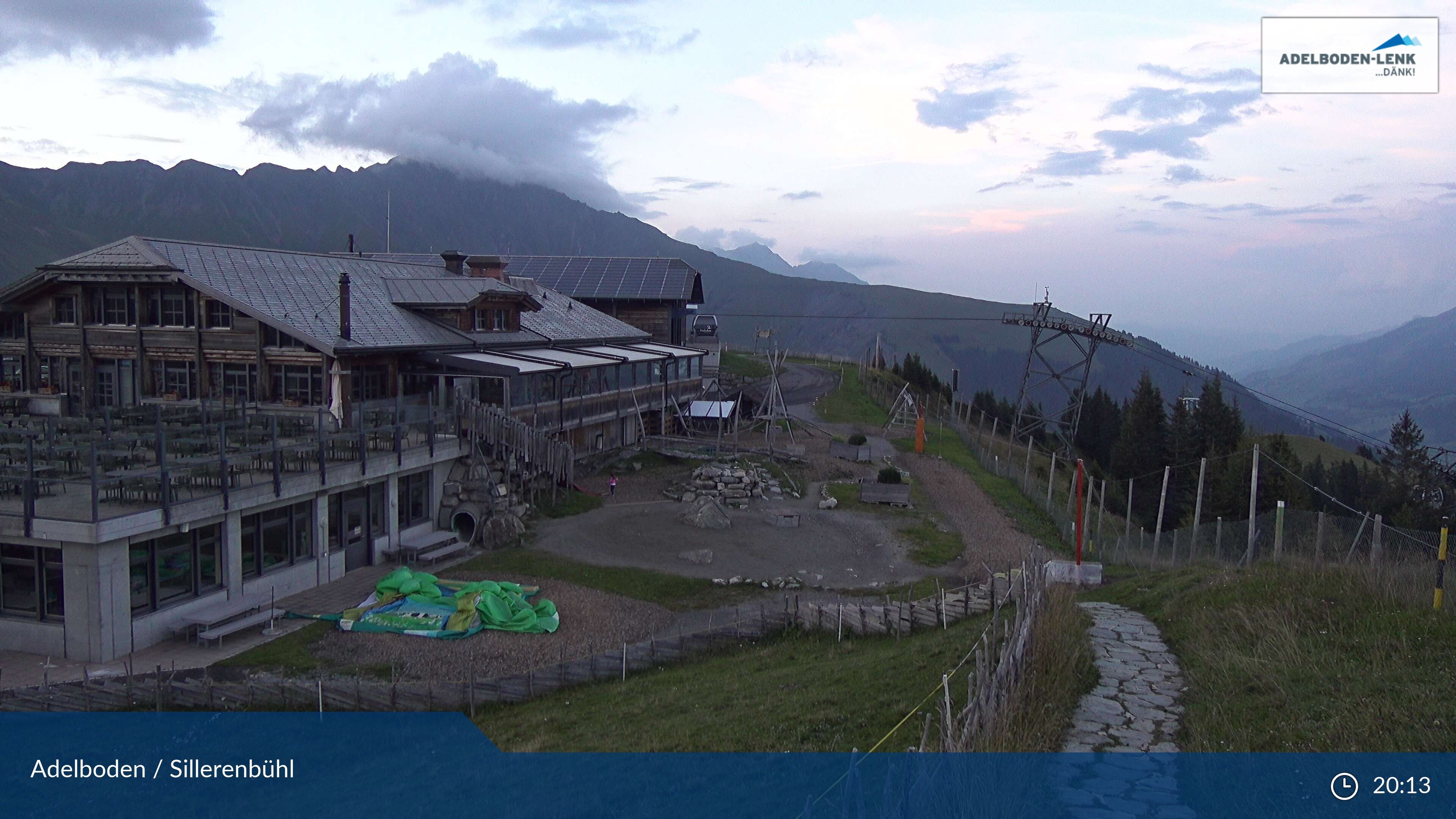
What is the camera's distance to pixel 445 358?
31672mm

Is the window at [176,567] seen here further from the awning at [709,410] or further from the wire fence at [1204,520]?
the awning at [709,410]

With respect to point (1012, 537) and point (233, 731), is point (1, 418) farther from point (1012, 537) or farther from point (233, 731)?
point (1012, 537)

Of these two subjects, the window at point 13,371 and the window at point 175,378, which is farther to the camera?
the window at point 13,371

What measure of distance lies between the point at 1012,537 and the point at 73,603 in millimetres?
25228

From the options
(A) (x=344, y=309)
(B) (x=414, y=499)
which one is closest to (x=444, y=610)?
(B) (x=414, y=499)

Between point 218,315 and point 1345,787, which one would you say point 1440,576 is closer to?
point 1345,787

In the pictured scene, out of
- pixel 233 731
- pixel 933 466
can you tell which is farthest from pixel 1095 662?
pixel 933 466

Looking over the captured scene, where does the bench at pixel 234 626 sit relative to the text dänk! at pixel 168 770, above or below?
above

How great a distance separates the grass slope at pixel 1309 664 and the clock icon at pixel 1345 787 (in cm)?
50

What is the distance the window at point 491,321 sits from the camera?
3616cm

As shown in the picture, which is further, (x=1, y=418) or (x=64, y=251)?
(x=64, y=251)

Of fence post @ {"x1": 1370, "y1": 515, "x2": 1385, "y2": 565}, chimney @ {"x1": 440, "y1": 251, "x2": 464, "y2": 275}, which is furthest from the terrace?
fence post @ {"x1": 1370, "y1": 515, "x2": 1385, "y2": 565}

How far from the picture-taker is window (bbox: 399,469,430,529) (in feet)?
88.9

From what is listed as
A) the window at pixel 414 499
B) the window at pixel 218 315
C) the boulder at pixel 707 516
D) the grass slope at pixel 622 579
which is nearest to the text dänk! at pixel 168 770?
the grass slope at pixel 622 579
